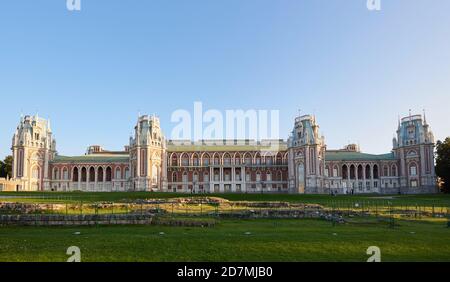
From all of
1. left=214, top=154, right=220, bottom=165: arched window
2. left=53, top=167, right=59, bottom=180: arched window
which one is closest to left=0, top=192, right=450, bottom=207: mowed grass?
left=53, top=167, right=59, bottom=180: arched window

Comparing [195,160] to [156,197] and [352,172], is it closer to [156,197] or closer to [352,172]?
[352,172]

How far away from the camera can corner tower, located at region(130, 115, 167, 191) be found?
297 ft

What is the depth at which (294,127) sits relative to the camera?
320 feet

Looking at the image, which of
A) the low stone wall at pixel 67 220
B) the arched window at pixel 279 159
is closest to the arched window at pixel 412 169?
the arched window at pixel 279 159

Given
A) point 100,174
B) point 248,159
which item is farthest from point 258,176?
point 100,174

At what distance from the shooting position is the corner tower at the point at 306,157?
88.6 meters

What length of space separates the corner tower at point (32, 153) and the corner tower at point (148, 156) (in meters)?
24.1

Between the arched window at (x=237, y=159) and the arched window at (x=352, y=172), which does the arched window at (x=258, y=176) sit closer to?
the arched window at (x=237, y=159)

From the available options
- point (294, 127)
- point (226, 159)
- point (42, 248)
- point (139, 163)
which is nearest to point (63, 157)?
point (139, 163)
